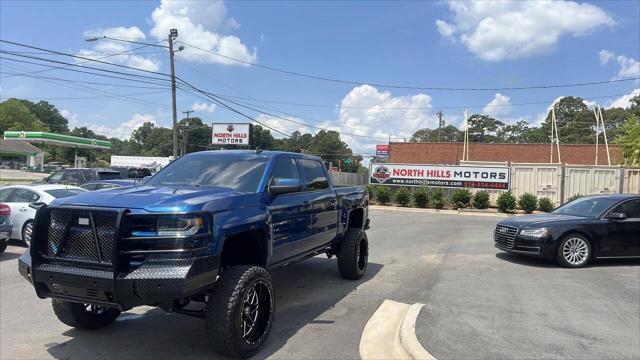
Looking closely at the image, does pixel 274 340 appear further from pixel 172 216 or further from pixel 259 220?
pixel 172 216

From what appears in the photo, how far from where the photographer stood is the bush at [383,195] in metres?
26.4

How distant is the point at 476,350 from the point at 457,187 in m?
22.3

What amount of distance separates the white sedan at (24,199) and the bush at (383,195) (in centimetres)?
1706

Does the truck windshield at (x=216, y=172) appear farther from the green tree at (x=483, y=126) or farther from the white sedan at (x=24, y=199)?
the green tree at (x=483, y=126)

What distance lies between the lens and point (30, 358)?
178 inches

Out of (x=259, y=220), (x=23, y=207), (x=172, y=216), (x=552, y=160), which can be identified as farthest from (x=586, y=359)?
(x=552, y=160)

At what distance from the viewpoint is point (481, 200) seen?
947 inches

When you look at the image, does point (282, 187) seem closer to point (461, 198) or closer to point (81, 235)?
point (81, 235)

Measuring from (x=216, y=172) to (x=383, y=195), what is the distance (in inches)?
835

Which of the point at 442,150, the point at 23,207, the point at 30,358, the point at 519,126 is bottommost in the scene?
the point at 30,358

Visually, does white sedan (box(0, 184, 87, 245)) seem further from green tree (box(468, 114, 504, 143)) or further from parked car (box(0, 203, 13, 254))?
green tree (box(468, 114, 504, 143))

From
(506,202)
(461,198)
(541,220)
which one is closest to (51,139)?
(461,198)

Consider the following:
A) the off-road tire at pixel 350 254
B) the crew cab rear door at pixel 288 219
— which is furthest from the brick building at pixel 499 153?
the crew cab rear door at pixel 288 219

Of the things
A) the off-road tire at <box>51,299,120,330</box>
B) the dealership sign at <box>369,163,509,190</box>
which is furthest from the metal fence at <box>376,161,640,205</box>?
the off-road tire at <box>51,299,120,330</box>
